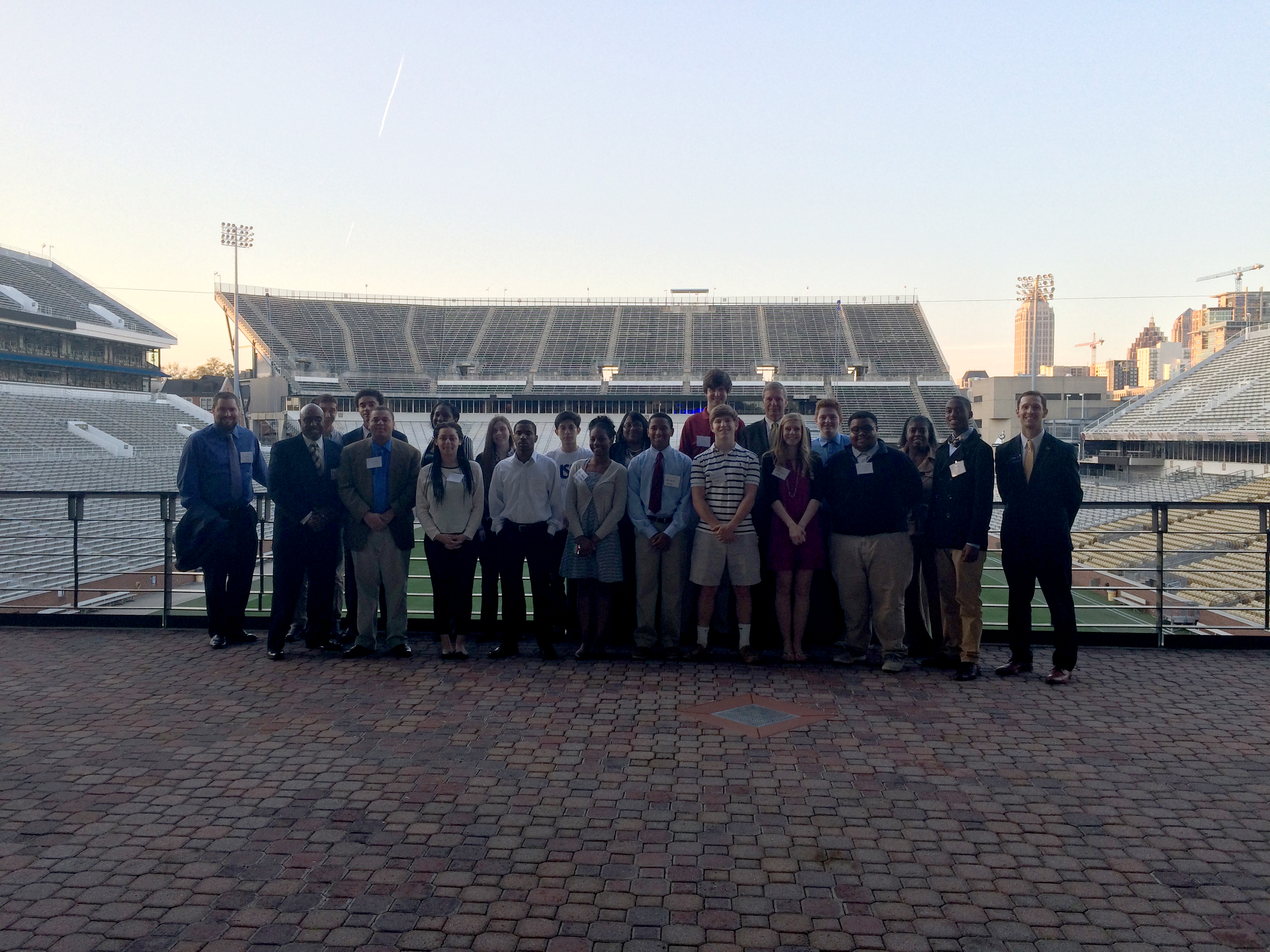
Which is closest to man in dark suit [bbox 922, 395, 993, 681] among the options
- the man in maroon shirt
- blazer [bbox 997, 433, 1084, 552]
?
blazer [bbox 997, 433, 1084, 552]

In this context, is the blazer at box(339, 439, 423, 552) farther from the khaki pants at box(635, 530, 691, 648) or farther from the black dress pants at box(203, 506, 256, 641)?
the khaki pants at box(635, 530, 691, 648)

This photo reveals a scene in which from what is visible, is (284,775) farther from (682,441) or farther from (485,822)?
(682,441)

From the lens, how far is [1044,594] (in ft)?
17.5

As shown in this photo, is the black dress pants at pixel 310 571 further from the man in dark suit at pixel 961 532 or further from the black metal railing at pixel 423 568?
the man in dark suit at pixel 961 532

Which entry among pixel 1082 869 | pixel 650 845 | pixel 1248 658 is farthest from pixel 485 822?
pixel 1248 658

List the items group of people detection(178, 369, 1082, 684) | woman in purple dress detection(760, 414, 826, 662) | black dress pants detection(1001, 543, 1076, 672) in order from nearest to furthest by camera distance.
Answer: black dress pants detection(1001, 543, 1076, 672) → group of people detection(178, 369, 1082, 684) → woman in purple dress detection(760, 414, 826, 662)

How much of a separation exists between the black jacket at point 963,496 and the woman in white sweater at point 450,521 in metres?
3.05

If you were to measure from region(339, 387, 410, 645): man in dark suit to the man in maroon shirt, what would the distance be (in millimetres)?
2015

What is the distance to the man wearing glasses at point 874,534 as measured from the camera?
18.4ft

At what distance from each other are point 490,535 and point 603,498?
0.85 meters

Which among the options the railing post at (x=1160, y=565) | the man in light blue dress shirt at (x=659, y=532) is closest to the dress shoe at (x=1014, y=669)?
the railing post at (x=1160, y=565)

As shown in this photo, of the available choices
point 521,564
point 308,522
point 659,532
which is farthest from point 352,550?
point 659,532

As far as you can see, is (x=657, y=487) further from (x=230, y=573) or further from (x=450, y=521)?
(x=230, y=573)

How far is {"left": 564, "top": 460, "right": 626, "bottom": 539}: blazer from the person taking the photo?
5.86m
